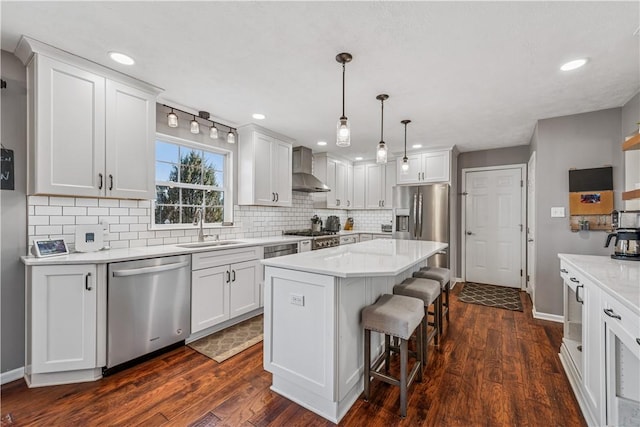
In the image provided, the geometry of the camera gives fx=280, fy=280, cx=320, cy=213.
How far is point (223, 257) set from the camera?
2.94 m

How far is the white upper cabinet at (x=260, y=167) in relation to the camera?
374 cm

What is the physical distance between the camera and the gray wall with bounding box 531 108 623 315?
3.04 meters

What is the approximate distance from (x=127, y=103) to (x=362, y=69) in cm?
204

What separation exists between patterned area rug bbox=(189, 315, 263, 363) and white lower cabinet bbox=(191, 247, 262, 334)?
0.45 feet

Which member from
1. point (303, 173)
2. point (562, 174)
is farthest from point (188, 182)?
point (562, 174)

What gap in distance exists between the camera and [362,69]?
2244 mm

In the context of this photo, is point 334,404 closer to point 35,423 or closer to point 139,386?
point 139,386

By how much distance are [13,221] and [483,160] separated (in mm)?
6015

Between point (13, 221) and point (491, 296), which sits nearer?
point (13, 221)

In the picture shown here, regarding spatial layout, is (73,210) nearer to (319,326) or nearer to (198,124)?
(198,124)

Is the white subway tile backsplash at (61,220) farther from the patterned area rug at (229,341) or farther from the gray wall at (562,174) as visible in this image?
the gray wall at (562,174)

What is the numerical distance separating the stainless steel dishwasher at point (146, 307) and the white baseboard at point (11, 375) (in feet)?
1.96

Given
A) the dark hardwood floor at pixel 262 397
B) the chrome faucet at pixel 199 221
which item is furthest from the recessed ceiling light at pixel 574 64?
the chrome faucet at pixel 199 221

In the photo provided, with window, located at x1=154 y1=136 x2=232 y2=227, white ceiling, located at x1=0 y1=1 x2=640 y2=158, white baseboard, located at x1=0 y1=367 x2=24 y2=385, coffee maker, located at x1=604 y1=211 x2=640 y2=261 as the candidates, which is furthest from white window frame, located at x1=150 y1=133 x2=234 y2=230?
coffee maker, located at x1=604 y1=211 x2=640 y2=261
